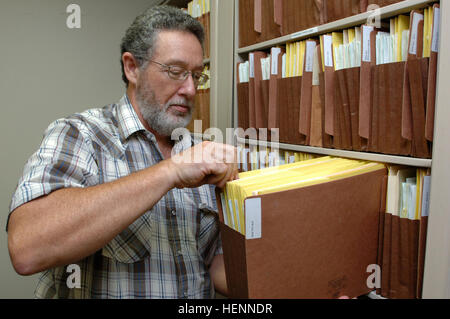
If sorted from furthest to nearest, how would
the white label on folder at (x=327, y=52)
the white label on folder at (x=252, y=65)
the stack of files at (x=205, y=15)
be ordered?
the stack of files at (x=205, y=15) → the white label on folder at (x=252, y=65) → the white label on folder at (x=327, y=52)

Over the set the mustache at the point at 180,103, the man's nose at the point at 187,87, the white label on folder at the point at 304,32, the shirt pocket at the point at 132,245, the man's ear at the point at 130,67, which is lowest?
Answer: the shirt pocket at the point at 132,245

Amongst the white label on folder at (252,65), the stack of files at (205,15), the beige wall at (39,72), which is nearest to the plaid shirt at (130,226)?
the white label on folder at (252,65)

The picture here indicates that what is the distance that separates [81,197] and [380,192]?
2.47ft

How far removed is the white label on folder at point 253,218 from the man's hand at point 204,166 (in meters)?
0.14

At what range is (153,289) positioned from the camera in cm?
101

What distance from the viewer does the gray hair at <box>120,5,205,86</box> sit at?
1.18m

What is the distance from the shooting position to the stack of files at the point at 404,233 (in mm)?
824

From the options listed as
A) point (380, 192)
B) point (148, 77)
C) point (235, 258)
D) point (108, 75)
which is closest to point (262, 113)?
point (148, 77)

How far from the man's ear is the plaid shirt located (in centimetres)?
10

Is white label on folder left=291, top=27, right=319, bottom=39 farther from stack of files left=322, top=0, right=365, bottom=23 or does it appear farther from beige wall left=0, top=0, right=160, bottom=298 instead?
beige wall left=0, top=0, right=160, bottom=298

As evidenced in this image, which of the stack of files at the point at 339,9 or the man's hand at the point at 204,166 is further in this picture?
the stack of files at the point at 339,9

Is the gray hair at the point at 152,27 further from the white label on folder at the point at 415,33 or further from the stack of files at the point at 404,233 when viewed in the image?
the stack of files at the point at 404,233

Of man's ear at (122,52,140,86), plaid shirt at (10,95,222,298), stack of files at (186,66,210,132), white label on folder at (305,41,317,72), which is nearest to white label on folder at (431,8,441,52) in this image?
white label on folder at (305,41,317,72)

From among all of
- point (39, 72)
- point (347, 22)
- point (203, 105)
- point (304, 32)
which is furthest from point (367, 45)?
point (39, 72)
